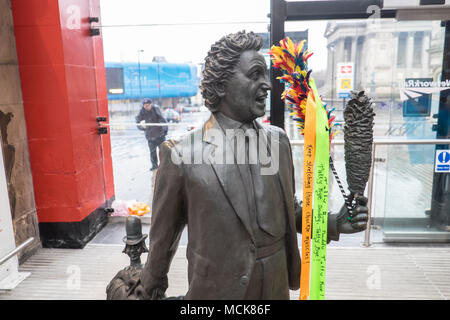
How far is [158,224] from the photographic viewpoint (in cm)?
162

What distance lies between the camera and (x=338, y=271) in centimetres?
401

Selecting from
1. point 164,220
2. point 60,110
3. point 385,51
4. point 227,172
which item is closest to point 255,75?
point 227,172

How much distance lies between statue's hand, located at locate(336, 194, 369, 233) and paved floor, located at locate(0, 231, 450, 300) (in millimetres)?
2086

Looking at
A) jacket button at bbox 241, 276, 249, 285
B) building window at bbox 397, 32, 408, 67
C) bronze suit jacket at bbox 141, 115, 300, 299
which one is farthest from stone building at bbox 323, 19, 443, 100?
jacket button at bbox 241, 276, 249, 285

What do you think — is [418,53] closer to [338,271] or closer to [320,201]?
[338,271]

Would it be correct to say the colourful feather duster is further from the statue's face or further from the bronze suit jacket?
the bronze suit jacket

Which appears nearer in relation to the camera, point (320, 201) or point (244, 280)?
point (244, 280)

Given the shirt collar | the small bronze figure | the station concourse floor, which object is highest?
the shirt collar

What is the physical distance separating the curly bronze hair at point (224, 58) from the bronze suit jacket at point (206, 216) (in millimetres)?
152

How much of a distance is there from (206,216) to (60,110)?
140 inches

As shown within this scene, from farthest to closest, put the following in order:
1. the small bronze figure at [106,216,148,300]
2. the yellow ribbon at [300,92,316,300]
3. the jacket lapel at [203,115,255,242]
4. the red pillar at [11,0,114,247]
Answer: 1. the red pillar at [11,0,114,247]
2. the small bronze figure at [106,216,148,300]
3. the yellow ribbon at [300,92,316,300]
4. the jacket lapel at [203,115,255,242]

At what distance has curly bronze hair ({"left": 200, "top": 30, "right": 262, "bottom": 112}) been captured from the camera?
59.6 inches

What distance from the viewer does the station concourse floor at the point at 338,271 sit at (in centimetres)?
360
